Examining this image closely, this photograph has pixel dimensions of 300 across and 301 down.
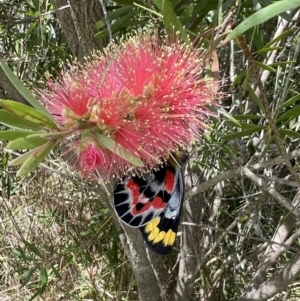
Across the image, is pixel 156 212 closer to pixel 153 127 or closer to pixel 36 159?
pixel 153 127

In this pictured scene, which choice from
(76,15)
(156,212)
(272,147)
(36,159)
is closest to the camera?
(36,159)

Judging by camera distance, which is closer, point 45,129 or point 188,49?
point 45,129

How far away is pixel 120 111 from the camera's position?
534 mm

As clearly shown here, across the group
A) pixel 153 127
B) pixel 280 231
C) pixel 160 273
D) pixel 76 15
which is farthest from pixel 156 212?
pixel 160 273

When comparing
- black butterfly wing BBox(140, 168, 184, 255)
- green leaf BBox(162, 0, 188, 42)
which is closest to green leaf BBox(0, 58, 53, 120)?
green leaf BBox(162, 0, 188, 42)

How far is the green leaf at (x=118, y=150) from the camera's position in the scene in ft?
1.52

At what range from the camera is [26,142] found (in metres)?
0.45

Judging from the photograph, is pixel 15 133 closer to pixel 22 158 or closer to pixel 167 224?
pixel 22 158

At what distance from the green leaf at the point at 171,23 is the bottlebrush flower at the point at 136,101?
0.01 meters

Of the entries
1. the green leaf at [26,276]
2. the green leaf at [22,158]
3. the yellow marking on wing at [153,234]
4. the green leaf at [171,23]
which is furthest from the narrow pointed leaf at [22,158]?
the green leaf at [26,276]

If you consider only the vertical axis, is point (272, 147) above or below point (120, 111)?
below

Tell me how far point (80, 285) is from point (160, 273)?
1.56ft

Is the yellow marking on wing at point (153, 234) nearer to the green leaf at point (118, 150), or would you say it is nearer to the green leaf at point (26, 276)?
the green leaf at point (118, 150)

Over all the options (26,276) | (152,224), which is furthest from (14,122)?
(26,276)
